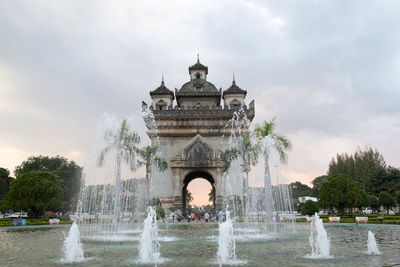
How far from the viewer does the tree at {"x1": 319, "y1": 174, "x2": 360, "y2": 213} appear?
33.2 metres

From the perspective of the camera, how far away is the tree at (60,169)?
210 feet

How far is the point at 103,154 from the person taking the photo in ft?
83.0

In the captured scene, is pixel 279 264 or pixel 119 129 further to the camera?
pixel 119 129

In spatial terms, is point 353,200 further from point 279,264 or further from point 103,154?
point 279,264

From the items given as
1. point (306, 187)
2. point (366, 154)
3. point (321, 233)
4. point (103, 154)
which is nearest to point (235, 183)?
point (103, 154)

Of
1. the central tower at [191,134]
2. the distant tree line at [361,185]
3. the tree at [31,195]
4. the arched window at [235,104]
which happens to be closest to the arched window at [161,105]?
the central tower at [191,134]

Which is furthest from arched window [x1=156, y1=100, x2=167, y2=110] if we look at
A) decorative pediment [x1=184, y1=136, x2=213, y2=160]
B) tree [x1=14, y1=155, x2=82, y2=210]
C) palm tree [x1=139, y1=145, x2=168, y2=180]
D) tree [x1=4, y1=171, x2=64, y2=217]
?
tree [x1=14, y1=155, x2=82, y2=210]

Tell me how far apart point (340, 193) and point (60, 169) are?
5256 cm

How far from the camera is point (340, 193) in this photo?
110 ft

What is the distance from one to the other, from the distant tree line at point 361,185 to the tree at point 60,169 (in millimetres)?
44063

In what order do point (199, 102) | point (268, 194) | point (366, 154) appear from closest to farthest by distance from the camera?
point (268, 194) → point (199, 102) → point (366, 154)

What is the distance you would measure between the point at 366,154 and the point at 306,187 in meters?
42.3

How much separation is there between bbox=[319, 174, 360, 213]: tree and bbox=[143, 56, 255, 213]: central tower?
11.2 meters

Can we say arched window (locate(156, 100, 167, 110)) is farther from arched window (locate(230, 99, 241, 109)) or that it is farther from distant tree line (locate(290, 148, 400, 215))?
distant tree line (locate(290, 148, 400, 215))
